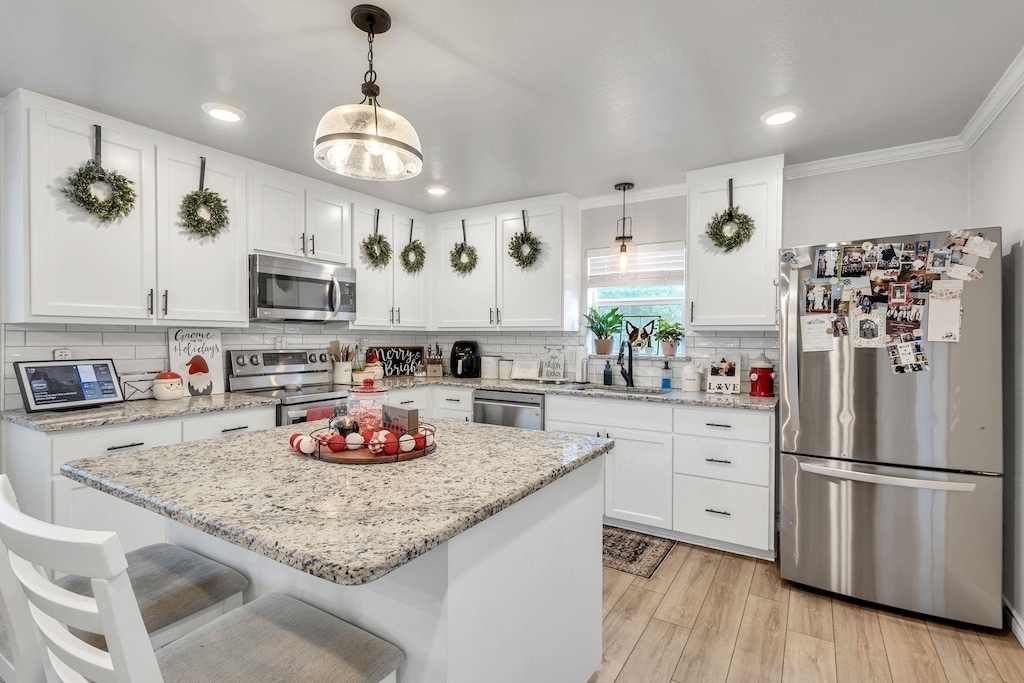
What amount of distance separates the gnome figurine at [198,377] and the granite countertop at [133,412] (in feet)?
0.23

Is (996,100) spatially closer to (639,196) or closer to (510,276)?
(639,196)

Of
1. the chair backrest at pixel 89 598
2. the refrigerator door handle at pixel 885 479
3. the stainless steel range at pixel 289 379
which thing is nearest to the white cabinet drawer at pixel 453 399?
the stainless steel range at pixel 289 379

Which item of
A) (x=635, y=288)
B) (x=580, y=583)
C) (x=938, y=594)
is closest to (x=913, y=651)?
(x=938, y=594)

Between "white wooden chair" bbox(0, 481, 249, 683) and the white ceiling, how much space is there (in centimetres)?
179

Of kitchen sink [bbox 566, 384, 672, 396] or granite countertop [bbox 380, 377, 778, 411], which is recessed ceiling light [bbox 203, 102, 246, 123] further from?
kitchen sink [bbox 566, 384, 672, 396]

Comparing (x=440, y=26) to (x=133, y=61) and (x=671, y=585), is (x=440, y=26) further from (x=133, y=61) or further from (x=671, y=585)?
(x=671, y=585)

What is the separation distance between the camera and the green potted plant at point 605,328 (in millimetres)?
3879

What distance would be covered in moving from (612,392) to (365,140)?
98.9 inches

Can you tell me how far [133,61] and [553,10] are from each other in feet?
5.61

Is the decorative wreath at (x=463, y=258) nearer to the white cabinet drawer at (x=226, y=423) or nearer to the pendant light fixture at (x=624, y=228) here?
the pendant light fixture at (x=624, y=228)

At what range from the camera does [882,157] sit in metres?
3.01

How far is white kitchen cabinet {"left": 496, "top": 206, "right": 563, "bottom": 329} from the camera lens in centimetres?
393

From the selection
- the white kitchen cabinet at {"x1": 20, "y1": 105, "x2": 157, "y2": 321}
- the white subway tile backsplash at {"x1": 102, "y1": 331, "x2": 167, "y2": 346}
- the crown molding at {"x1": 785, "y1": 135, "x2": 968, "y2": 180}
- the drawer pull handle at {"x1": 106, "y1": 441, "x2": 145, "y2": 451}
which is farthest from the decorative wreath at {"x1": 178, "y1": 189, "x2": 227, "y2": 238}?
the crown molding at {"x1": 785, "y1": 135, "x2": 968, "y2": 180}

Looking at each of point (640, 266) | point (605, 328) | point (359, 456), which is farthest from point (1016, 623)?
point (359, 456)
